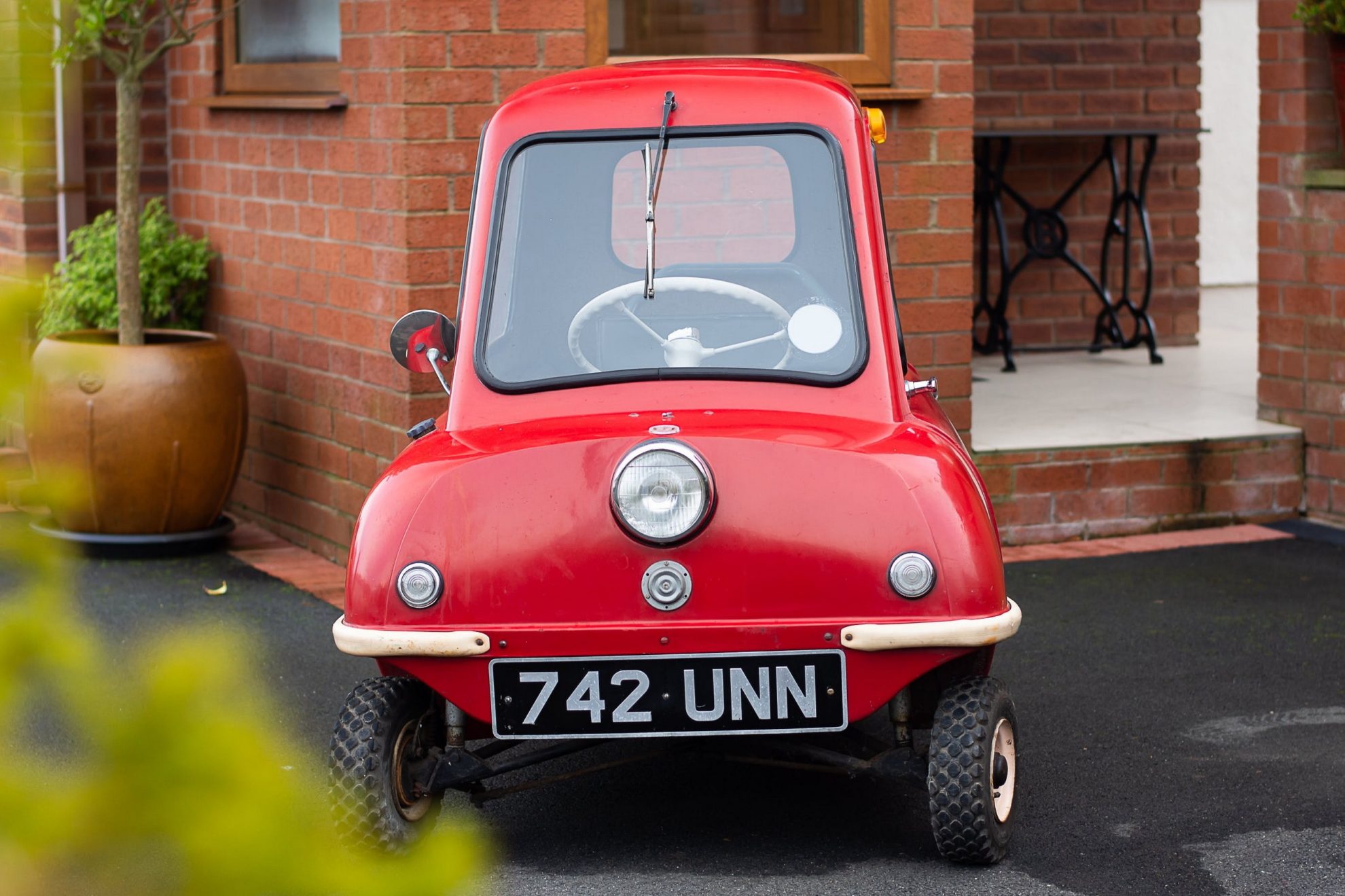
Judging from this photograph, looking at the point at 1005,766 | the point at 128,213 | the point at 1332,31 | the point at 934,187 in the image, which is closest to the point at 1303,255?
the point at 1332,31

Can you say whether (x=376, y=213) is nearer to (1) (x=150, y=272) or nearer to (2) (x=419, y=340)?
(1) (x=150, y=272)

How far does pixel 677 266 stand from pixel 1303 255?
4360 millimetres

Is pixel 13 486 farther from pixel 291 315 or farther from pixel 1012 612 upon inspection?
pixel 291 315

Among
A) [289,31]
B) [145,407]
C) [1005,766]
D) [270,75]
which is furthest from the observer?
[270,75]

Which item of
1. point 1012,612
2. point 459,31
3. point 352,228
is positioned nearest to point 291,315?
point 352,228

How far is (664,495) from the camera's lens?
11.0 feet

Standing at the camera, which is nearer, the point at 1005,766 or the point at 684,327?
the point at 1005,766

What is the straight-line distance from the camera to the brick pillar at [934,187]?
6602mm

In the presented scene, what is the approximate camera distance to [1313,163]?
24.3 ft

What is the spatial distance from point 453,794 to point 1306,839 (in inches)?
76.8

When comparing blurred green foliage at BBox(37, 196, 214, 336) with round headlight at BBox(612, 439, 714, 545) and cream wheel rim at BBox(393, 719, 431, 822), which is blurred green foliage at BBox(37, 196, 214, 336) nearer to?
cream wheel rim at BBox(393, 719, 431, 822)

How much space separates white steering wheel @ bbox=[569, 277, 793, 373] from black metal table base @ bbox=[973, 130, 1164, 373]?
569 centimetres

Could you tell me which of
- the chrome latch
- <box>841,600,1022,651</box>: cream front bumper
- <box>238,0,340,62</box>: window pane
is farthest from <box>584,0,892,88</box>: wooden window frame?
<box>841,600,1022,651</box>: cream front bumper

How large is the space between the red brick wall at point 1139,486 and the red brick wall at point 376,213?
425 millimetres
